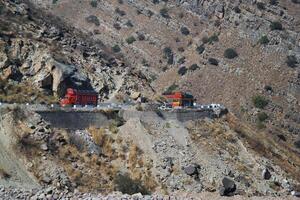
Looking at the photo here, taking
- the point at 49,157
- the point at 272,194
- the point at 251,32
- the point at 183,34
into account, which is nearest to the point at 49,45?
the point at 49,157

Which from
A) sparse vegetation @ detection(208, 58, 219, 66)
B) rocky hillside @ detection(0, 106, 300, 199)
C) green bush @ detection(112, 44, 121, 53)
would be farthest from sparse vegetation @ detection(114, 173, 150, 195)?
green bush @ detection(112, 44, 121, 53)

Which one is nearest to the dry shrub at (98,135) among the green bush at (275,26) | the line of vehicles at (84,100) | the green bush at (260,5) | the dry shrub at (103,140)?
the dry shrub at (103,140)

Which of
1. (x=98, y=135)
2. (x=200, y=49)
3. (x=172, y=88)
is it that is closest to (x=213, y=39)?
(x=200, y=49)

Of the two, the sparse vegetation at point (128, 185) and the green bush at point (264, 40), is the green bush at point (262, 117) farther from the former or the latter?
the sparse vegetation at point (128, 185)

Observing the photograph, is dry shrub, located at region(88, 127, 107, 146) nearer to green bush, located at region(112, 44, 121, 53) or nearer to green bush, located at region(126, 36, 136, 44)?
green bush, located at region(112, 44, 121, 53)

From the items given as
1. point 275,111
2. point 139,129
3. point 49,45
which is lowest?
point 275,111

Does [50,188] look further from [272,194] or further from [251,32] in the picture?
[251,32]

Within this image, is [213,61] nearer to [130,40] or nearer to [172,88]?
[172,88]

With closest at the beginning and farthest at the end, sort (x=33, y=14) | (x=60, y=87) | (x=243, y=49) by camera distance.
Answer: (x=60, y=87) < (x=33, y=14) < (x=243, y=49)
